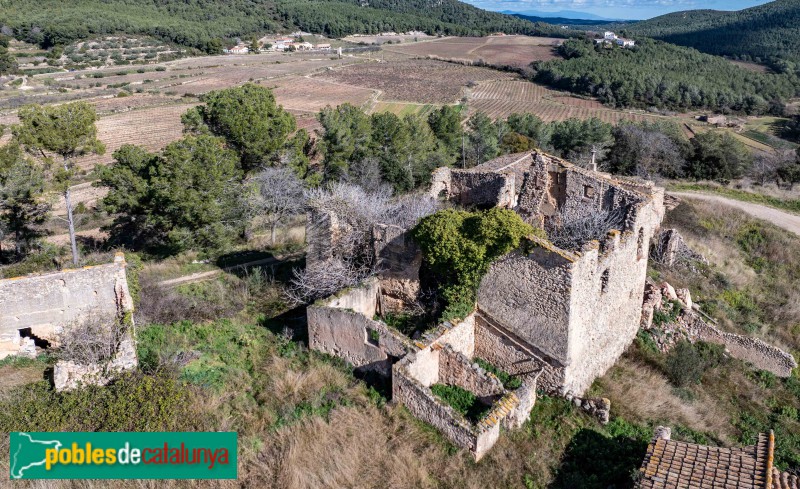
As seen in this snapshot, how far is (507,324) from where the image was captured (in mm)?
13547

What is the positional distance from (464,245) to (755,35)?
423 ft

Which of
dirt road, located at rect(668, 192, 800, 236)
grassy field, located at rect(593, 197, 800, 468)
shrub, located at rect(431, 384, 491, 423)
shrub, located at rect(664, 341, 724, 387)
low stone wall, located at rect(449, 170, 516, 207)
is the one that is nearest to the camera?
shrub, located at rect(431, 384, 491, 423)

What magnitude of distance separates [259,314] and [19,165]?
38.8 ft

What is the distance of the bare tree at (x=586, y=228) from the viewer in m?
15.4

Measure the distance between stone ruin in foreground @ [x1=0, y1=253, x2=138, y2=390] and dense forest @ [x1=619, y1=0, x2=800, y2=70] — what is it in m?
110

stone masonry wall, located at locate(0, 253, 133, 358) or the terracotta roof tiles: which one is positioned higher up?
stone masonry wall, located at locate(0, 253, 133, 358)

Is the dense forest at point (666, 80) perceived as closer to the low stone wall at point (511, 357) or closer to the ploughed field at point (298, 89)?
the ploughed field at point (298, 89)

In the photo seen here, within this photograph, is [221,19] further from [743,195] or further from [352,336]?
[352,336]

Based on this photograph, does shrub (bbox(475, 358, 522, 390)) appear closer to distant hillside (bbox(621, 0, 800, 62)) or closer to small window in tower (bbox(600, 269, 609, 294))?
small window in tower (bbox(600, 269, 609, 294))

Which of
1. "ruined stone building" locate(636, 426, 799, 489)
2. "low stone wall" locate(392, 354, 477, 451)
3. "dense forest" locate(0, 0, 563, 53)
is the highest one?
"dense forest" locate(0, 0, 563, 53)

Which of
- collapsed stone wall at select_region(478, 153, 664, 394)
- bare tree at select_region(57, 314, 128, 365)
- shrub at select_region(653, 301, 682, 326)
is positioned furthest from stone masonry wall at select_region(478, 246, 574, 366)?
bare tree at select_region(57, 314, 128, 365)

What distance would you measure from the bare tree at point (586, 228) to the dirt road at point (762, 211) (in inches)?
624

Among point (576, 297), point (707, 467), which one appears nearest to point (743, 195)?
point (576, 297)

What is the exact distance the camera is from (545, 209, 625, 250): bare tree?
50.6 feet
